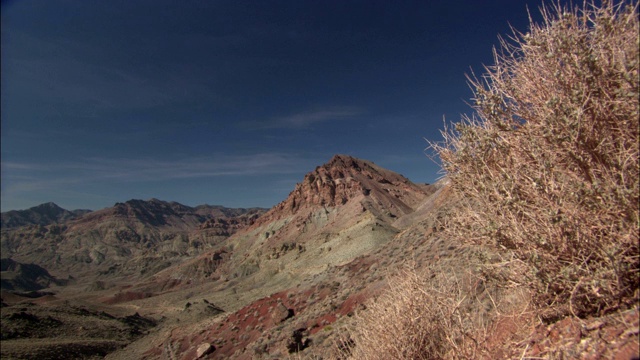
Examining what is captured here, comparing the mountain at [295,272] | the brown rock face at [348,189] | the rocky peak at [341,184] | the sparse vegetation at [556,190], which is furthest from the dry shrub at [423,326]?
the rocky peak at [341,184]

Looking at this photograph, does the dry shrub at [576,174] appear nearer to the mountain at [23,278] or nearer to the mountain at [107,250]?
the mountain at [107,250]

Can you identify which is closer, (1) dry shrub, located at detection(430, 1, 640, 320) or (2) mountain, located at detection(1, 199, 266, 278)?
(1) dry shrub, located at detection(430, 1, 640, 320)

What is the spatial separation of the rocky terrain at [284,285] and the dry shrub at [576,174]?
0.40 metres

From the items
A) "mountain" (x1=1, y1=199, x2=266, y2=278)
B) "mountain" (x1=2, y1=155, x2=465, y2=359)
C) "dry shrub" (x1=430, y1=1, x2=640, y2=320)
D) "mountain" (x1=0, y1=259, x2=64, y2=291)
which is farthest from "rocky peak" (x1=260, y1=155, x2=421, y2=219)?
"mountain" (x1=0, y1=259, x2=64, y2=291)

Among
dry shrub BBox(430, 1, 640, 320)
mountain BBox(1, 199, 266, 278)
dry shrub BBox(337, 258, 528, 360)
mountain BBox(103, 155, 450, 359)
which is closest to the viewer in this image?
dry shrub BBox(430, 1, 640, 320)

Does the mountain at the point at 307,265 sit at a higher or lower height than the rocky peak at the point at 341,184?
lower

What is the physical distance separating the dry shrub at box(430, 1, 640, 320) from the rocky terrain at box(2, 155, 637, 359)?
0.40 metres

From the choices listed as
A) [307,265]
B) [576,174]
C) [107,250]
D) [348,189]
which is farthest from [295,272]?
[107,250]

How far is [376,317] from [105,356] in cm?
3322

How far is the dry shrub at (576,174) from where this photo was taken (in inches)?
108

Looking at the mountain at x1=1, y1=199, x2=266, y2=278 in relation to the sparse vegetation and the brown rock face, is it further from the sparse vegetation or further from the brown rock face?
the sparse vegetation

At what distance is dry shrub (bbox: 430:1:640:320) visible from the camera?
2.74 meters

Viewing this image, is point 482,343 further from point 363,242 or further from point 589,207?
point 363,242

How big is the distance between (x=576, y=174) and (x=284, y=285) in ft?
139
